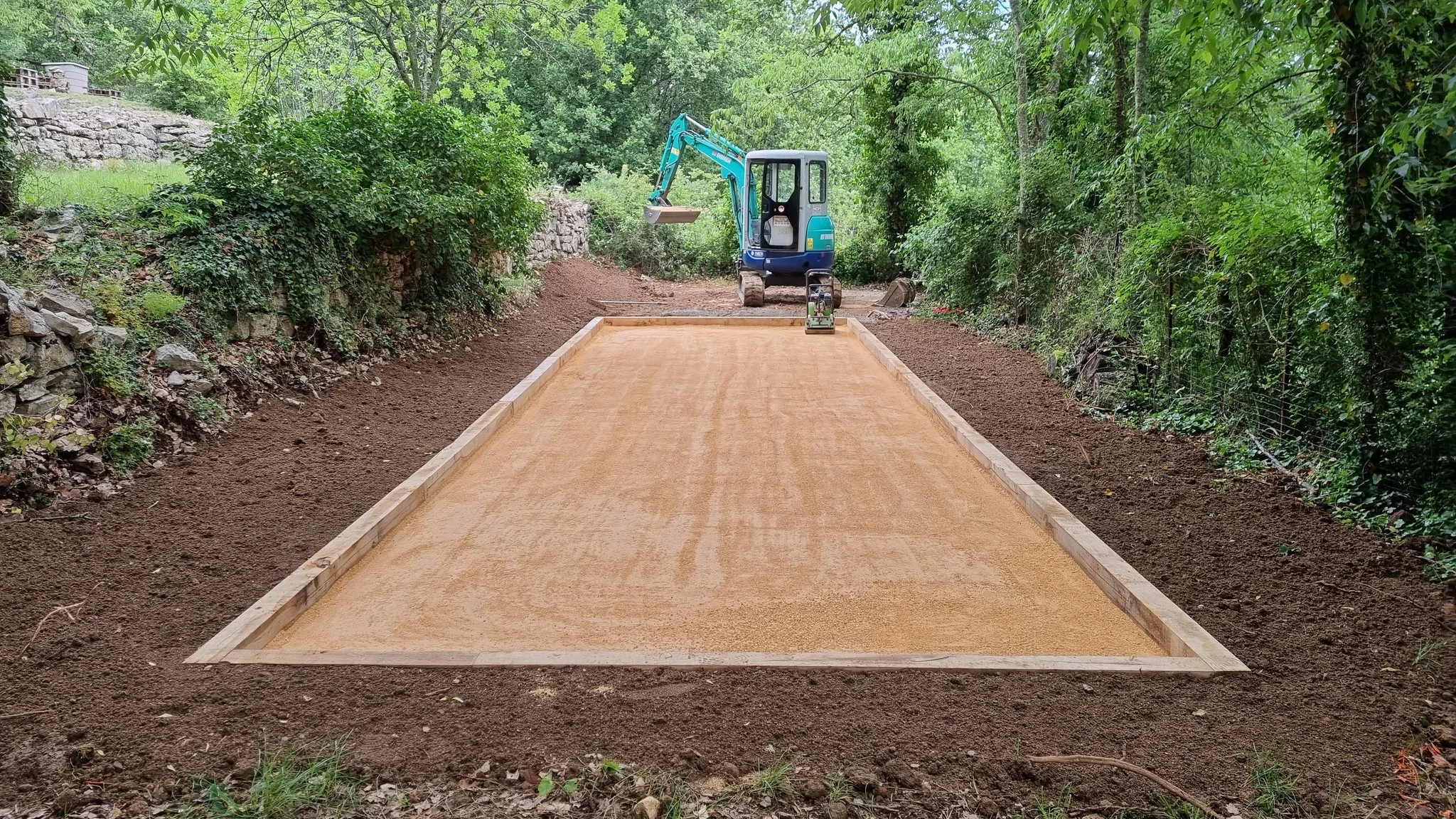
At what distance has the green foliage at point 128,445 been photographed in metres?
5.72

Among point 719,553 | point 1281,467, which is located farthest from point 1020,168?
point 719,553

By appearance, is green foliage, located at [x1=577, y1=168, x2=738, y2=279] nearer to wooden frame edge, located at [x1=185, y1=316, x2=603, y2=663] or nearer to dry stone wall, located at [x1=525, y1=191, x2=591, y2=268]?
dry stone wall, located at [x1=525, y1=191, x2=591, y2=268]

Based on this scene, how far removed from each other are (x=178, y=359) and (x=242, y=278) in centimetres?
120

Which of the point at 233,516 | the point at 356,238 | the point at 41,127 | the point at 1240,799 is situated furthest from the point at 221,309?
the point at 41,127

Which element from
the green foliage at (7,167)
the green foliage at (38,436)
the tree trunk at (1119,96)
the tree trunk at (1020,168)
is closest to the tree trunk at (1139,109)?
the tree trunk at (1119,96)

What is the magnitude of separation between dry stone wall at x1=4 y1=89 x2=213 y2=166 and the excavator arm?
8087 millimetres

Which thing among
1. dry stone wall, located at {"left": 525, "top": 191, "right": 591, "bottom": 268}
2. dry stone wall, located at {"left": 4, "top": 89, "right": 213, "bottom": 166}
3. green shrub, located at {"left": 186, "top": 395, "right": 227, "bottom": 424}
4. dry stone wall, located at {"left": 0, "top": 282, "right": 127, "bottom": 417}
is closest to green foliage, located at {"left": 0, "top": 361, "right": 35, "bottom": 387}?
dry stone wall, located at {"left": 0, "top": 282, "right": 127, "bottom": 417}

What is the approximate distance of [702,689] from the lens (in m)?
3.29

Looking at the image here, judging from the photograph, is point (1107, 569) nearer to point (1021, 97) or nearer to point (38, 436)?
point (38, 436)

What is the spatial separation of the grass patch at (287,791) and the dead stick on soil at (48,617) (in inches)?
58.9

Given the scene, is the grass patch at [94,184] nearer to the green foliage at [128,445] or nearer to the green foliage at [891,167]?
the green foliage at [128,445]

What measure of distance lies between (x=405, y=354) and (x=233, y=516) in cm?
491

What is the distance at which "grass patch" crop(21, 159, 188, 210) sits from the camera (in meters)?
8.04

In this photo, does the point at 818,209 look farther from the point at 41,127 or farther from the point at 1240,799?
the point at 1240,799
